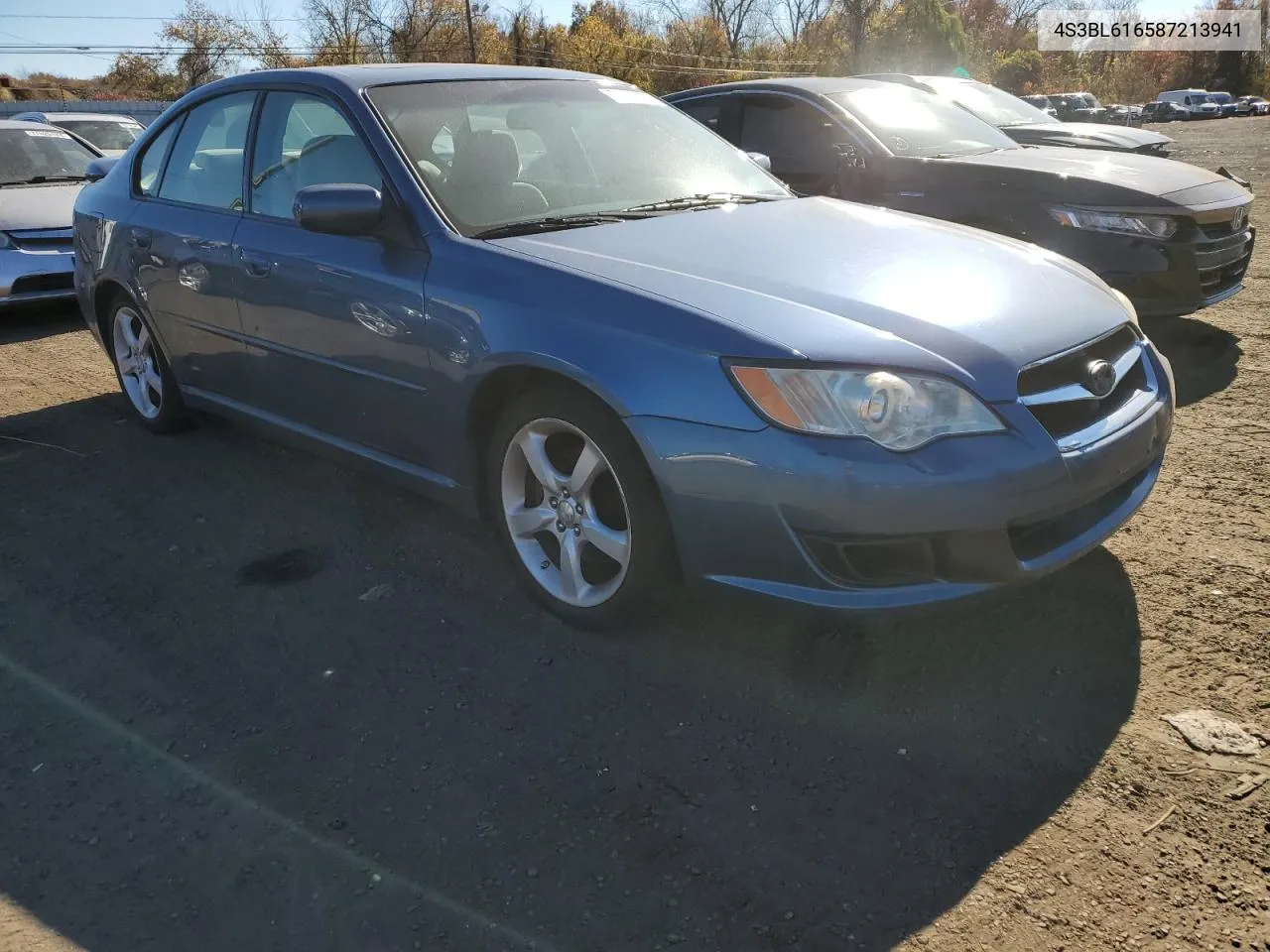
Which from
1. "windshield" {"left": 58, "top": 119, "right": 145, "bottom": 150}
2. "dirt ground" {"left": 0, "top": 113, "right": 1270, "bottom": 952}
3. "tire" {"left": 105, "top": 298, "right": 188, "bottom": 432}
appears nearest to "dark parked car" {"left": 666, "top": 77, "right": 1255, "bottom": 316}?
"dirt ground" {"left": 0, "top": 113, "right": 1270, "bottom": 952}

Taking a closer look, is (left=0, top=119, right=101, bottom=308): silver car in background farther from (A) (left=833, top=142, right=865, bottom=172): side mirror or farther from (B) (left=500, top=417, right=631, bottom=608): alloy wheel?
(B) (left=500, top=417, right=631, bottom=608): alloy wheel

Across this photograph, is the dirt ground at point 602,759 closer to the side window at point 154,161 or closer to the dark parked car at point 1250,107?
the side window at point 154,161

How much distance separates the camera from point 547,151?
12.5 ft

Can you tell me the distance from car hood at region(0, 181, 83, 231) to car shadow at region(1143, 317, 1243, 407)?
25.5 feet

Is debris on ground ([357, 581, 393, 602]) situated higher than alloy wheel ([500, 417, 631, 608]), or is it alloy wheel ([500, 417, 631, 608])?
alloy wheel ([500, 417, 631, 608])

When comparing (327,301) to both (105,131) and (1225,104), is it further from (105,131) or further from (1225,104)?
(1225,104)

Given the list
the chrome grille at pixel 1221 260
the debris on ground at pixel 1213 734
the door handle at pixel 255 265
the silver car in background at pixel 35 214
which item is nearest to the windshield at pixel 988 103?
the chrome grille at pixel 1221 260

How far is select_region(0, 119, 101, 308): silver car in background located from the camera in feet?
25.8

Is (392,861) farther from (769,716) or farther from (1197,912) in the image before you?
(1197,912)

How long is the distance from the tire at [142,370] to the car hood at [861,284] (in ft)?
8.42

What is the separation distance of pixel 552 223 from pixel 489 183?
1.01 feet

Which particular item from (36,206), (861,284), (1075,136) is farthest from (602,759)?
(36,206)

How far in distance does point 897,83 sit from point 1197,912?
6.66 m

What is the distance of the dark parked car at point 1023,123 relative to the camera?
768 centimetres
